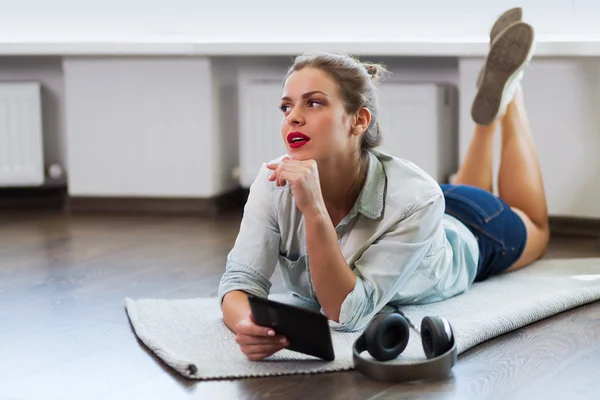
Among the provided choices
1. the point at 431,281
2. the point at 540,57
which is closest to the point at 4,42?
the point at 540,57

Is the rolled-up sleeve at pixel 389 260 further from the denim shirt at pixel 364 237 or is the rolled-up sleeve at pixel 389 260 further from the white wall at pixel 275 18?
the white wall at pixel 275 18

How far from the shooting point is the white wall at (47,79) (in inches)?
174

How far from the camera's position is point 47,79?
443cm

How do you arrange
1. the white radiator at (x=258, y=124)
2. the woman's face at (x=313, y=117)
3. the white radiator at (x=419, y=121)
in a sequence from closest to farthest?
1. the woman's face at (x=313, y=117)
2. the white radiator at (x=419, y=121)
3. the white radiator at (x=258, y=124)

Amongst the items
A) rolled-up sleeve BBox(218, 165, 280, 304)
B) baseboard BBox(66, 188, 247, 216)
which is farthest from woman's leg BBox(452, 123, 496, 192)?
baseboard BBox(66, 188, 247, 216)

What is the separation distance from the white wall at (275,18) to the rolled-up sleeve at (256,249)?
2.01 m

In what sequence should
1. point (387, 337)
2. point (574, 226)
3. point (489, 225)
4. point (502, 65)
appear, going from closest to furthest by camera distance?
point (387, 337)
point (489, 225)
point (502, 65)
point (574, 226)

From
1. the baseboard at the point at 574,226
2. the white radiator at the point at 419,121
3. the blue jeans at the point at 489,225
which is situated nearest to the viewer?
the blue jeans at the point at 489,225

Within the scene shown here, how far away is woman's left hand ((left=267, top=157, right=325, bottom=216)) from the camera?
185 cm

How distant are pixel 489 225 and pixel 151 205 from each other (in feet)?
6.32

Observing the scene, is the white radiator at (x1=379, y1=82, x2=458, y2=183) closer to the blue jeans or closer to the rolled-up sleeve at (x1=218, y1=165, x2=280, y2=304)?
the blue jeans

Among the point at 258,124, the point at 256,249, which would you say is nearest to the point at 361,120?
the point at 256,249

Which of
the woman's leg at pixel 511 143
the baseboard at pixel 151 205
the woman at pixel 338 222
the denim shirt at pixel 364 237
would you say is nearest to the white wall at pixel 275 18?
the baseboard at pixel 151 205

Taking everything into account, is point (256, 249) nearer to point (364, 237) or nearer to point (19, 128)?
point (364, 237)
